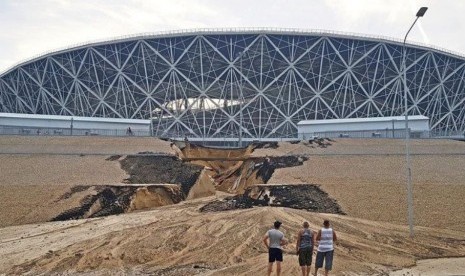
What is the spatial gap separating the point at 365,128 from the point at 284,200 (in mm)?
29340

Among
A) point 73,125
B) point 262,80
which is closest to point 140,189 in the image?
point 73,125

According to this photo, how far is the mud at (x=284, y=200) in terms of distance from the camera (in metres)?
23.0

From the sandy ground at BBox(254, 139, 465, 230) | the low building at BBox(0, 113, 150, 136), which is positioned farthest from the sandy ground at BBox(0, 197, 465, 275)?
the low building at BBox(0, 113, 150, 136)

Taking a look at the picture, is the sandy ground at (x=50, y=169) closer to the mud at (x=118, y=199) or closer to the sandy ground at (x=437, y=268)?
the mud at (x=118, y=199)

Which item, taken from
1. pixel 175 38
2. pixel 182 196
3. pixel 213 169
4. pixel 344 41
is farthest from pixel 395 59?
pixel 182 196

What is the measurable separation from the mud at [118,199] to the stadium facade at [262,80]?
32.7 m

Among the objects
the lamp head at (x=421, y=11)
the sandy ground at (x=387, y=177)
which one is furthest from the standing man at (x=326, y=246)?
the sandy ground at (x=387, y=177)

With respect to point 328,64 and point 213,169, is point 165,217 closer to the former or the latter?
point 213,169

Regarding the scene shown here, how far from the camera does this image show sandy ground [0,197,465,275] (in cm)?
1424

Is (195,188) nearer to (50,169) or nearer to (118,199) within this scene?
(118,199)

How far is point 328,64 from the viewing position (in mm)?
60312

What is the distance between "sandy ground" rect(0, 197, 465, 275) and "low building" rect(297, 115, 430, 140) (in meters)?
29.1

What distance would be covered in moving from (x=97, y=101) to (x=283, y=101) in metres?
23.3

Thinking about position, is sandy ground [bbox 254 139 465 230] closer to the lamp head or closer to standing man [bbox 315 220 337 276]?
the lamp head
